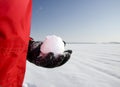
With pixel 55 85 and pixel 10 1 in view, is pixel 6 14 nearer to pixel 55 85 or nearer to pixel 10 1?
pixel 10 1

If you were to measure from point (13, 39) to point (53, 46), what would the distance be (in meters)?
0.14

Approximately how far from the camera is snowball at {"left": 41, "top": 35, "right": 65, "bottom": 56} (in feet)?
2.07

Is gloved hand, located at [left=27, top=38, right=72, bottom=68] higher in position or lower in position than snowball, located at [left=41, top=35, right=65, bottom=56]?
lower

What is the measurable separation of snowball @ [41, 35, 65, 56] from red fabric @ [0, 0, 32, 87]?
8 cm

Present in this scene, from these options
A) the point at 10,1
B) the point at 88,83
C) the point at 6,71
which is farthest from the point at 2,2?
the point at 88,83

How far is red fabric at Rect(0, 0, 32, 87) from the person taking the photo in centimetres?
51

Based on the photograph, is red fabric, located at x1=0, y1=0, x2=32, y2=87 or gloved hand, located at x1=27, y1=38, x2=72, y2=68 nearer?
red fabric, located at x1=0, y1=0, x2=32, y2=87

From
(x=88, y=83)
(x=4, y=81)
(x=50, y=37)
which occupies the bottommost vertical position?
(x=88, y=83)

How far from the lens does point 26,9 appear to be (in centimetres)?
58

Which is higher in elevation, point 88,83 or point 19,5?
point 19,5

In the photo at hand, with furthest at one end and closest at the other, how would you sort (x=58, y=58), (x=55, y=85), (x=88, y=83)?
(x=88, y=83) → (x=55, y=85) → (x=58, y=58)

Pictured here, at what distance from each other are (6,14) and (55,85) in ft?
4.27

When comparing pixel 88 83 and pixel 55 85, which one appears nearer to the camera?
pixel 55 85

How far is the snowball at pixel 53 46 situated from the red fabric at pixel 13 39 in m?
0.08
